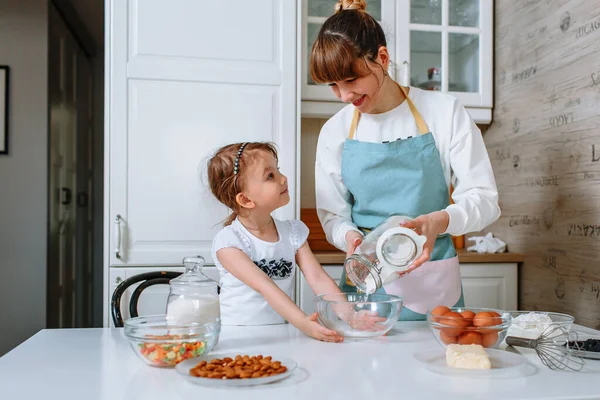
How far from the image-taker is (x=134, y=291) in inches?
64.8

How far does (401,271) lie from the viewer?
1220 mm

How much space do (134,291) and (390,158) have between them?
80cm

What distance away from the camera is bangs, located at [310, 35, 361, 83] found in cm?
146

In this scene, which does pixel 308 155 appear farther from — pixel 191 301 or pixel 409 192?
pixel 191 301

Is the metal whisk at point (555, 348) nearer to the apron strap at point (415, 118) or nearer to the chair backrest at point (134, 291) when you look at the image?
the apron strap at point (415, 118)

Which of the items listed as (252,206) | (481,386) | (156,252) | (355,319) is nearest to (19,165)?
(156,252)

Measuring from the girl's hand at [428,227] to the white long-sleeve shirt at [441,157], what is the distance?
0.14 feet

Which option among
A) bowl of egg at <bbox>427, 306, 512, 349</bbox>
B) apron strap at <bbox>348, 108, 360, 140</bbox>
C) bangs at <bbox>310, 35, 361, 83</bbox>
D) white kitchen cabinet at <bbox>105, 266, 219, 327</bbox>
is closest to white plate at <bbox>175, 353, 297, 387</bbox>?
bowl of egg at <bbox>427, 306, 512, 349</bbox>

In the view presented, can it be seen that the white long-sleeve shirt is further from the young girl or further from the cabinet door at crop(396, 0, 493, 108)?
the cabinet door at crop(396, 0, 493, 108)

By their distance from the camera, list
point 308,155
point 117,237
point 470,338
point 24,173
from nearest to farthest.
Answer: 1. point 470,338
2. point 117,237
3. point 308,155
4. point 24,173

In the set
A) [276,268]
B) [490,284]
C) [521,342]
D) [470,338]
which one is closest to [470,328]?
[470,338]

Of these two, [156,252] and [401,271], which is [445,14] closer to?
[156,252]

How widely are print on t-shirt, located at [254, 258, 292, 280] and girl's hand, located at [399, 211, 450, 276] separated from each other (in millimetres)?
326

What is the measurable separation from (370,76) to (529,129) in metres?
1.25
